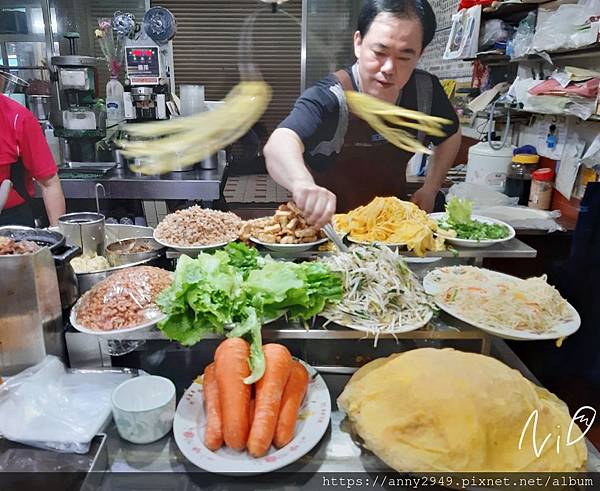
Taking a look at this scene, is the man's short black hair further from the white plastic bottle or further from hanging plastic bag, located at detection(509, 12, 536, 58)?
the white plastic bottle

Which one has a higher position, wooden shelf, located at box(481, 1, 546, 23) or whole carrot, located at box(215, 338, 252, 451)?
wooden shelf, located at box(481, 1, 546, 23)

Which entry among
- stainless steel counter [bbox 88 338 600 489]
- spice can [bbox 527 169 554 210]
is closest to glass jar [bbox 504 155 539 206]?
spice can [bbox 527 169 554 210]

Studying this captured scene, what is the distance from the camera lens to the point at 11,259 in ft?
4.13

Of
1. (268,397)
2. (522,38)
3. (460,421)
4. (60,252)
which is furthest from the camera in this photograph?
(522,38)

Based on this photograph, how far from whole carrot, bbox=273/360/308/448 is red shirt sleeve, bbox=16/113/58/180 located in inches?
57.9

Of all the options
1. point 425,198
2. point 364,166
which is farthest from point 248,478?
point 425,198

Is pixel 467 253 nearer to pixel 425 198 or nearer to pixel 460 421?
pixel 425 198

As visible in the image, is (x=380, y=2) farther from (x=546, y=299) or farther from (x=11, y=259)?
(x=11, y=259)

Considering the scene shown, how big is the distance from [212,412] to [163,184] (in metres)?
1.13

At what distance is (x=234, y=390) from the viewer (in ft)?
3.92

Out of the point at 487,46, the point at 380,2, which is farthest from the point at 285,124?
the point at 487,46

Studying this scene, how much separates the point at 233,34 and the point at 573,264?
1700mm

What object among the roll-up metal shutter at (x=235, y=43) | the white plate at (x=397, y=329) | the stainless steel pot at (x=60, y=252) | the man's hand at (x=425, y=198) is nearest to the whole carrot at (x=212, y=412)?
the white plate at (x=397, y=329)

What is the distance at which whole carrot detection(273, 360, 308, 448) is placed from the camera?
3.75ft
